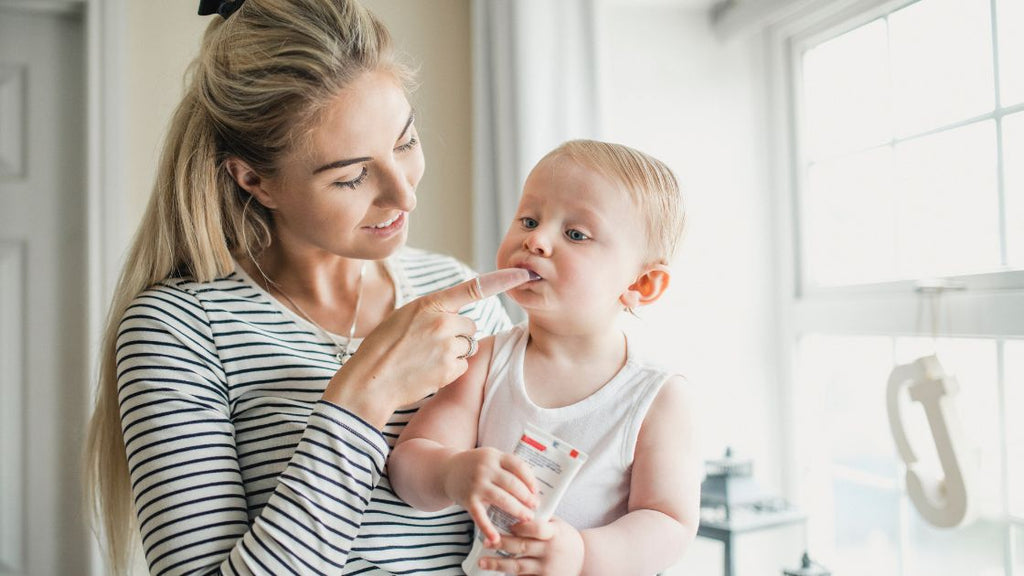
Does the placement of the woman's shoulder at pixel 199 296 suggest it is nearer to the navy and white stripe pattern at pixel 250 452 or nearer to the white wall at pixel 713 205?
the navy and white stripe pattern at pixel 250 452

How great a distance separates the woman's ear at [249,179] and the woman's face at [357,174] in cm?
3

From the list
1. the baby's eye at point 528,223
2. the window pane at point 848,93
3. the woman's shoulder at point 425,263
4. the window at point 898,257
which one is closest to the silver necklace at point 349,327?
the woman's shoulder at point 425,263

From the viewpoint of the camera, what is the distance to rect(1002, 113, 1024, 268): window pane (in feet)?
5.31

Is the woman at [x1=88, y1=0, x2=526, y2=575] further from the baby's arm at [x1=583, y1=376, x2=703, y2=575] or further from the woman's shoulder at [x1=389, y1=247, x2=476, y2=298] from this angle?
the baby's arm at [x1=583, y1=376, x2=703, y2=575]

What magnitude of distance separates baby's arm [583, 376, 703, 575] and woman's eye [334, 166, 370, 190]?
0.51 metres

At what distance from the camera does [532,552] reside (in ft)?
2.68

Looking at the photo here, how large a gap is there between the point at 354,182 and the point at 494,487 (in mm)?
503

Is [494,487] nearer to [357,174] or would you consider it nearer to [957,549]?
[357,174]

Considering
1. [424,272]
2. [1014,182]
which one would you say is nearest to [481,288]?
[424,272]

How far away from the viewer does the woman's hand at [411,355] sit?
956 millimetres

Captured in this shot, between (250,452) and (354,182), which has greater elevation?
(354,182)

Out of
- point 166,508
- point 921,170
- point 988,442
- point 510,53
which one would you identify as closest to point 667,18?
point 510,53

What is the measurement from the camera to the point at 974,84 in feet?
5.74

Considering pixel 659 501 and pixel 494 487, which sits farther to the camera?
pixel 659 501
